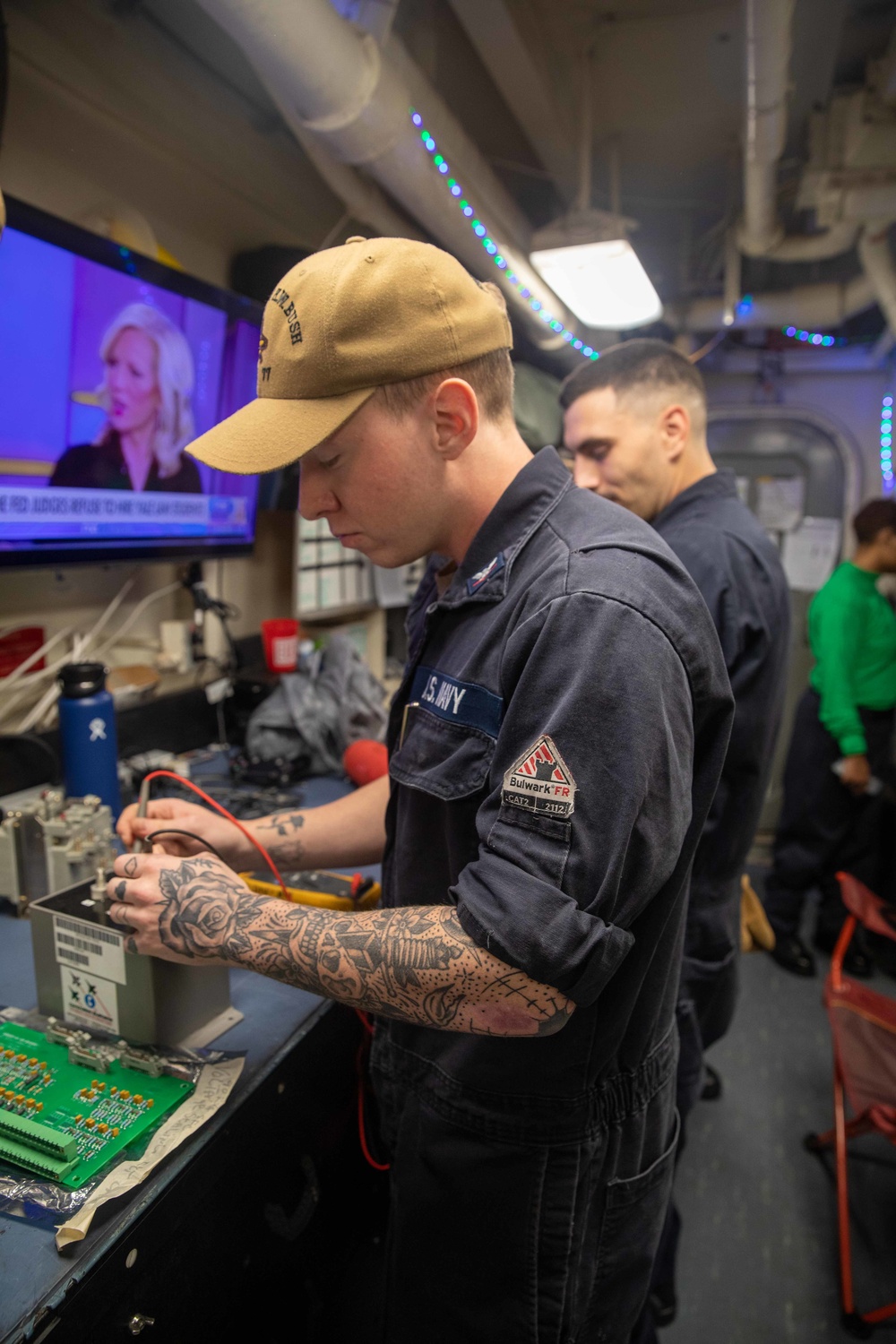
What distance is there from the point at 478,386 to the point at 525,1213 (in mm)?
939

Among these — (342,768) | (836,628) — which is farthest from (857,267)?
(342,768)

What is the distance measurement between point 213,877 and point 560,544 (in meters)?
0.55

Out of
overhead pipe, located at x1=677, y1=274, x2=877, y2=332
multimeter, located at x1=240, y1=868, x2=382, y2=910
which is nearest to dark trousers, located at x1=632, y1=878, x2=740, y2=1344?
multimeter, located at x1=240, y1=868, x2=382, y2=910

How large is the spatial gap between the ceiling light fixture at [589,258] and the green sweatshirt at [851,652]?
142cm

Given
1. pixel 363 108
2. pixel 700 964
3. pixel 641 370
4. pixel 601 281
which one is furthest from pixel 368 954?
pixel 601 281

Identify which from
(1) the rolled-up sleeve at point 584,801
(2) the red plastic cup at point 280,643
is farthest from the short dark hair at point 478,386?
(2) the red plastic cup at point 280,643

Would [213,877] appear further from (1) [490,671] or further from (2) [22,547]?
(2) [22,547]

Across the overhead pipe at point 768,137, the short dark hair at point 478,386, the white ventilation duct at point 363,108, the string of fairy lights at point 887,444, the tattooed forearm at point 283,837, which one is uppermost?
the overhead pipe at point 768,137

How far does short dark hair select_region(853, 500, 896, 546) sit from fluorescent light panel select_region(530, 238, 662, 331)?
1.23m

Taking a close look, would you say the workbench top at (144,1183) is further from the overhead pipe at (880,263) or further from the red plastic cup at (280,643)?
the overhead pipe at (880,263)

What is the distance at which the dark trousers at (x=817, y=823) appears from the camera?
11.3ft

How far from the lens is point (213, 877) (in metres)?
0.92

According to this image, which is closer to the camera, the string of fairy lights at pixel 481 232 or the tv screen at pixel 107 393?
the tv screen at pixel 107 393

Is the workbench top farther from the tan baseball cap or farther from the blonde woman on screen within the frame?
the blonde woman on screen
